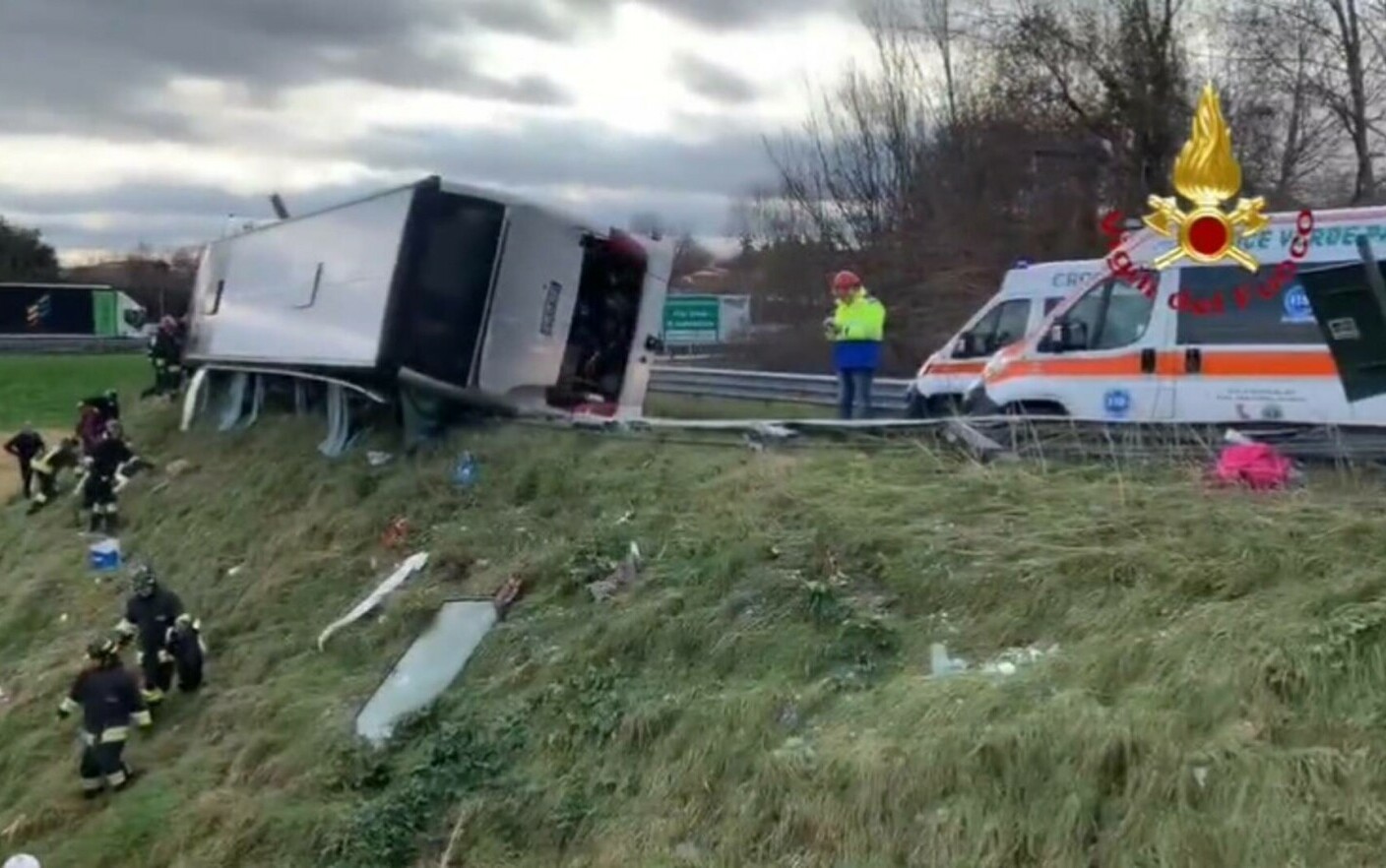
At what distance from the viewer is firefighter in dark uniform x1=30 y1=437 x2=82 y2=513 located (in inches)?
639

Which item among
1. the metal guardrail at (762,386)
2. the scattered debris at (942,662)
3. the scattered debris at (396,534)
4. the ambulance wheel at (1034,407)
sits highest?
the ambulance wheel at (1034,407)

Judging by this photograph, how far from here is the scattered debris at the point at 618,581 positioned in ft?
27.2

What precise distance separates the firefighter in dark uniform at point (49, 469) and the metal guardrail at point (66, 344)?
34.2 metres

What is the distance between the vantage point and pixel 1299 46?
25641mm

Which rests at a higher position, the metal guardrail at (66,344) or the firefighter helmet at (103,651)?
the firefighter helmet at (103,651)

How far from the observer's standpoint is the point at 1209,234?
7.63 meters

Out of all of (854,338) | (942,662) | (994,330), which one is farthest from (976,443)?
(994,330)

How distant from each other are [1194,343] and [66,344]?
46914 mm

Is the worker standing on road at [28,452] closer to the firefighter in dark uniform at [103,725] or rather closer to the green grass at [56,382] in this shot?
the green grass at [56,382]

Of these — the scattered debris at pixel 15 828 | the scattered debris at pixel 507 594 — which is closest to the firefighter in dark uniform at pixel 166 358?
the scattered debris at pixel 15 828

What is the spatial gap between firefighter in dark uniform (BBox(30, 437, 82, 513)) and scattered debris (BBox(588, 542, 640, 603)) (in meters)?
9.71

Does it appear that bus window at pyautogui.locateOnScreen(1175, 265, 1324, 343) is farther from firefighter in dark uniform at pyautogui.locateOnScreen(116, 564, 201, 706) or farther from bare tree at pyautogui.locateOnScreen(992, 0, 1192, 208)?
bare tree at pyautogui.locateOnScreen(992, 0, 1192, 208)

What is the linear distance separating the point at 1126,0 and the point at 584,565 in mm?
21431

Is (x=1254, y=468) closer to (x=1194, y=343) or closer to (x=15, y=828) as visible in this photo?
(x=1194, y=343)
